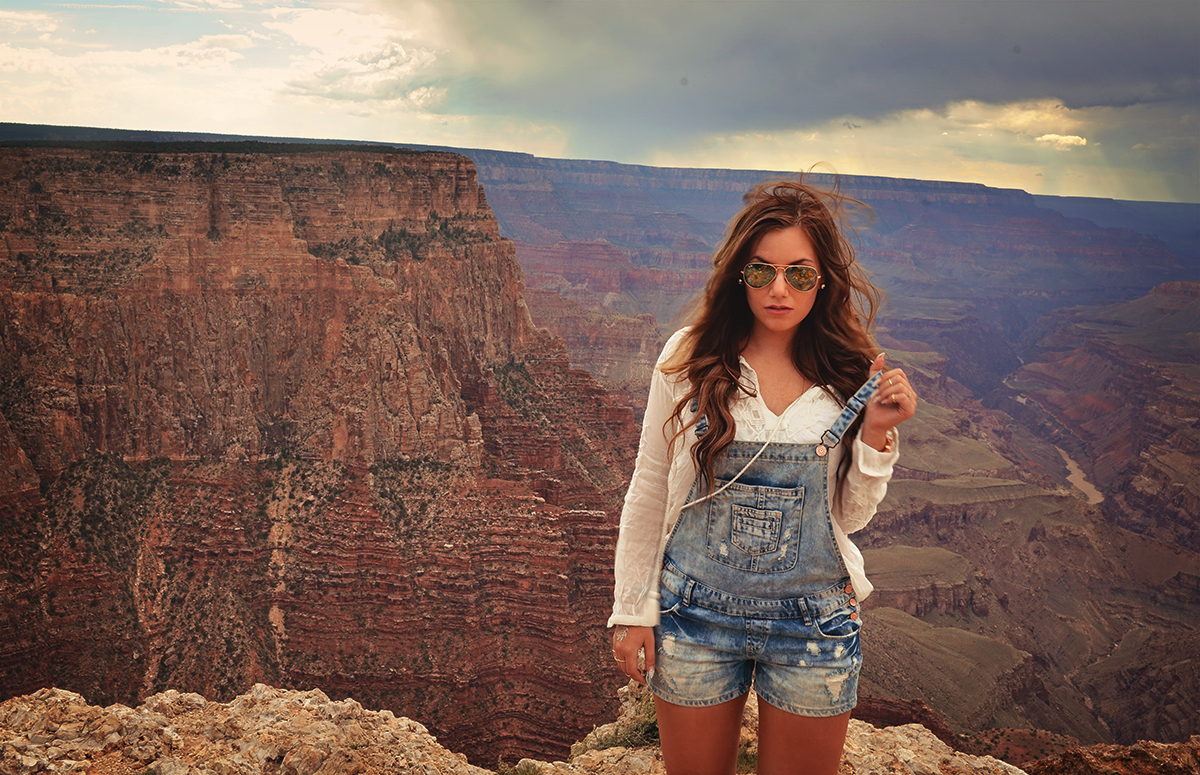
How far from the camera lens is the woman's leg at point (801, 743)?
3861 millimetres

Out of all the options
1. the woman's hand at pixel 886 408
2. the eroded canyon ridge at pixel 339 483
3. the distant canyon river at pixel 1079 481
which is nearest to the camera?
the woman's hand at pixel 886 408

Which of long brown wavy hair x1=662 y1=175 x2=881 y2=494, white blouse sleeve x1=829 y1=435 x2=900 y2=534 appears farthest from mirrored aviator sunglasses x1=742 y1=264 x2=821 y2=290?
white blouse sleeve x1=829 y1=435 x2=900 y2=534

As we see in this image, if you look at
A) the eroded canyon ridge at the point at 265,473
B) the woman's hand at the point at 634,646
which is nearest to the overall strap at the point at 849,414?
the woman's hand at the point at 634,646

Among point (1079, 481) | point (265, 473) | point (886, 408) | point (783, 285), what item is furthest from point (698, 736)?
point (1079, 481)

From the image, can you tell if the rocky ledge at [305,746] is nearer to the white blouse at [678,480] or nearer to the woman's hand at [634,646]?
the woman's hand at [634,646]

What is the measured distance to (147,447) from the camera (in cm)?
3256

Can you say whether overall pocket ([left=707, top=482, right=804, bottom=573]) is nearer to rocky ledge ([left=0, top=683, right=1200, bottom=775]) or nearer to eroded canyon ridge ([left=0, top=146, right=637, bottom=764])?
rocky ledge ([left=0, top=683, right=1200, bottom=775])

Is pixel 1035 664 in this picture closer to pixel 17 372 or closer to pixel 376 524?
pixel 376 524

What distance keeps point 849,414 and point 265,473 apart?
3409 cm

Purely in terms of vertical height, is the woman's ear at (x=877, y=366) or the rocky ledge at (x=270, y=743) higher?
the woman's ear at (x=877, y=366)

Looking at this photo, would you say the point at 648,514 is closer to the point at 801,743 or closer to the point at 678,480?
the point at 678,480

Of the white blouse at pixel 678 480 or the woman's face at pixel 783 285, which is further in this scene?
the woman's face at pixel 783 285

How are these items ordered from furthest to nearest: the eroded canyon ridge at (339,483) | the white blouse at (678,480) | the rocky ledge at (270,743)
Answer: the eroded canyon ridge at (339,483) → the rocky ledge at (270,743) → the white blouse at (678,480)

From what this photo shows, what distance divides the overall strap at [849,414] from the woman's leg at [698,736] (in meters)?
1.43
